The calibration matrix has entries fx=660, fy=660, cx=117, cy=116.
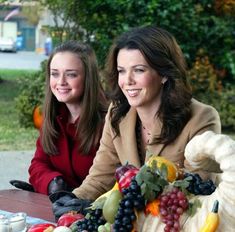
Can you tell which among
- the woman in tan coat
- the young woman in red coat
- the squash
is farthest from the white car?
the squash

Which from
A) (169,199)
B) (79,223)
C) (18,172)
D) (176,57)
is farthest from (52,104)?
(18,172)

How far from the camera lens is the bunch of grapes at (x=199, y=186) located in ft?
6.07

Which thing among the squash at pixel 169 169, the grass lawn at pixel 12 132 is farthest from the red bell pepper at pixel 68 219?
the grass lawn at pixel 12 132

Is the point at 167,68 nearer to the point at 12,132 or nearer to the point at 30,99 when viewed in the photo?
the point at 12,132

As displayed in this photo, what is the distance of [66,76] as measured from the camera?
3277 millimetres

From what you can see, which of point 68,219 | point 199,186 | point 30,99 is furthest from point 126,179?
point 30,99

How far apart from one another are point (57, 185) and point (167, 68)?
92cm

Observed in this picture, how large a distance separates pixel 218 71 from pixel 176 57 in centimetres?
785

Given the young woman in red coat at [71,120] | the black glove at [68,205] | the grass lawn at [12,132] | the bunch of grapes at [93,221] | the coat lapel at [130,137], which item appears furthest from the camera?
the grass lawn at [12,132]

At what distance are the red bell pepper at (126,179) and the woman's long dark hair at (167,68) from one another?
728 mm

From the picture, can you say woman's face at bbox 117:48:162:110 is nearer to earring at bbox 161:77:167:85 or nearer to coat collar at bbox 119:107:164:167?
earring at bbox 161:77:167:85

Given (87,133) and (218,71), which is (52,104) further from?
(218,71)

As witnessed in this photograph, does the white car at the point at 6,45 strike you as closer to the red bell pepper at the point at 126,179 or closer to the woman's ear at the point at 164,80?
the woman's ear at the point at 164,80

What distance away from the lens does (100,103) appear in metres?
3.42
